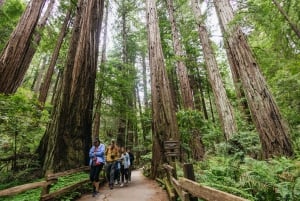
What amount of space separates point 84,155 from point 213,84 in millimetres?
6137

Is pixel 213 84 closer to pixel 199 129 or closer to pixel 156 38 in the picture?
pixel 199 129

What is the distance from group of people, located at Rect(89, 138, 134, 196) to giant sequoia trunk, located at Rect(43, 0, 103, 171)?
122cm

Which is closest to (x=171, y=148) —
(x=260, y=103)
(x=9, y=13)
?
(x=260, y=103)

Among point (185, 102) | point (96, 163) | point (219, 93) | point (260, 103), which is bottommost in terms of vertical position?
point (96, 163)

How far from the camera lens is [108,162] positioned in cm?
852

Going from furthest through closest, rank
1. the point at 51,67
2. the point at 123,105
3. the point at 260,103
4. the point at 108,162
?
the point at 123,105
the point at 51,67
the point at 108,162
the point at 260,103

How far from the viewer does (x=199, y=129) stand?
1112 cm

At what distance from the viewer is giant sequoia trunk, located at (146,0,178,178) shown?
29.4 ft

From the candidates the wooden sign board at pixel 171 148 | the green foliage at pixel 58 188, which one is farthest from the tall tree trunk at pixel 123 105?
the wooden sign board at pixel 171 148

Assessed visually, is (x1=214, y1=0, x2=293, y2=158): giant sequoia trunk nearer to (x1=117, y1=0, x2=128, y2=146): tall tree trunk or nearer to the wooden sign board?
the wooden sign board

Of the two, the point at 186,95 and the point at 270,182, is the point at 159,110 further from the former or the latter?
the point at 270,182

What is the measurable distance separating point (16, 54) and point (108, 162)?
199 inches

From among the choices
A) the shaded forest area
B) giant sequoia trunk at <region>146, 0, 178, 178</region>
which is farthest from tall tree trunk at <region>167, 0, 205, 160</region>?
giant sequoia trunk at <region>146, 0, 178, 178</region>

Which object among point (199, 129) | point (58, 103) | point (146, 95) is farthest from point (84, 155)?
point (146, 95)
